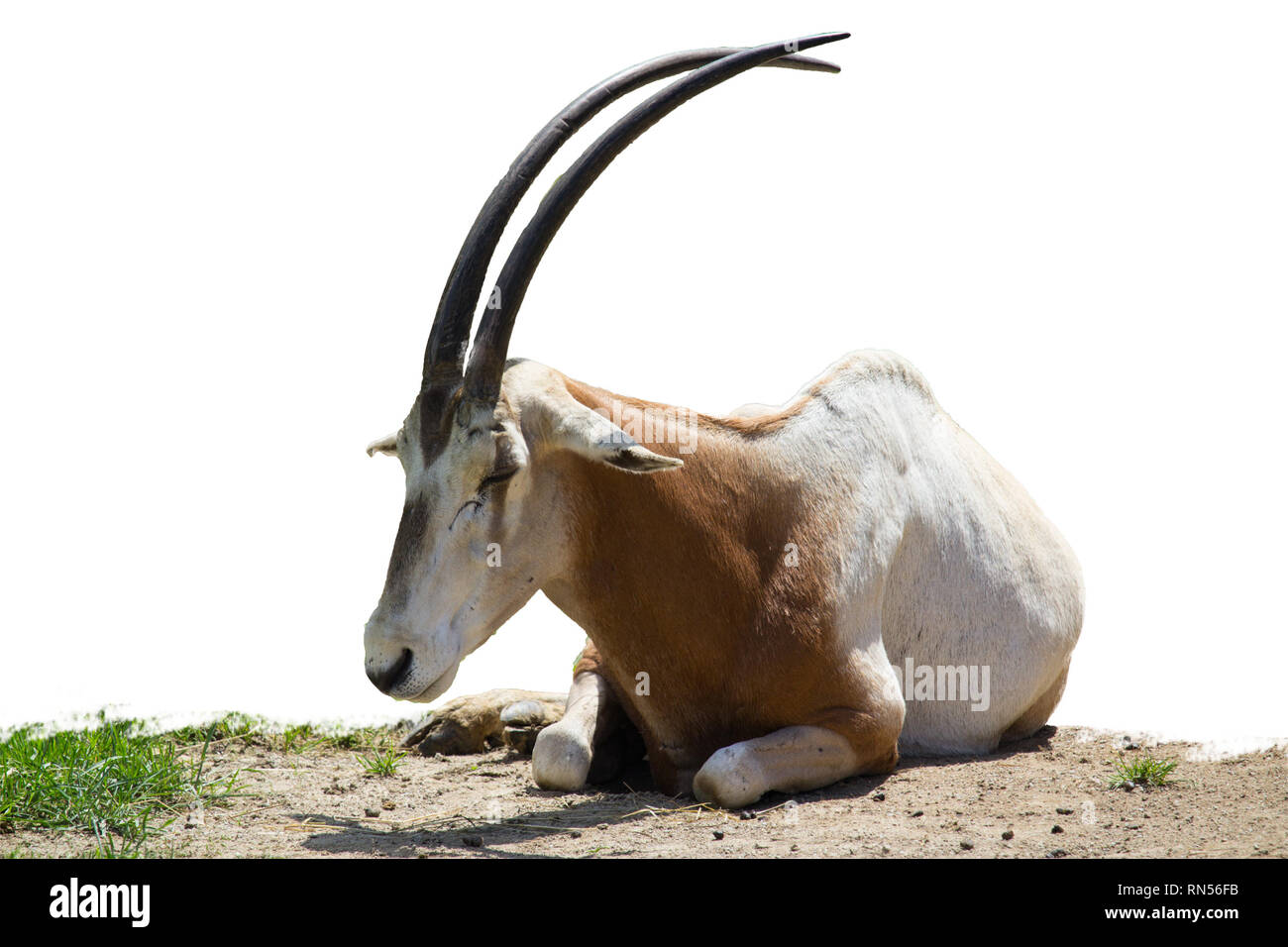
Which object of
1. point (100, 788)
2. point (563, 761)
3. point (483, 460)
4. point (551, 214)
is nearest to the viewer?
point (483, 460)

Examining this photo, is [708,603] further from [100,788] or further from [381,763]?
[100,788]

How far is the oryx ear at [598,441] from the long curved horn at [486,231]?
1.69 feet

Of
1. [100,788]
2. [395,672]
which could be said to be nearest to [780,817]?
[395,672]

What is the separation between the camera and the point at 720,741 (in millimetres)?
6863

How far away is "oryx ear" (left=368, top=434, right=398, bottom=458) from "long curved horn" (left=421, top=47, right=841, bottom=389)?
75 centimetres

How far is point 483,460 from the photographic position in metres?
6.13

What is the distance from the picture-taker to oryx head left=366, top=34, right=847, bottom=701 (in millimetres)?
6035

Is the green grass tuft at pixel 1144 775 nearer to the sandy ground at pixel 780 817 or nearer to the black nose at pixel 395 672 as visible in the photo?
the sandy ground at pixel 780 817

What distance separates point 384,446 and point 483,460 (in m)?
1.00

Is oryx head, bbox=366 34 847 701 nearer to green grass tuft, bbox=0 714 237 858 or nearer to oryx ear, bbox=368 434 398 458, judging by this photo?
oryx ear, bbox=368 434 398 458

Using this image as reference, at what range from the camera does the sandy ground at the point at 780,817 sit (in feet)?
18.5

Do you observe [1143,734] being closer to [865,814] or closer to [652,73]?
[865,814]

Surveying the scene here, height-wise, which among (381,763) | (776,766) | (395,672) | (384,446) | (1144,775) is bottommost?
(381,763)

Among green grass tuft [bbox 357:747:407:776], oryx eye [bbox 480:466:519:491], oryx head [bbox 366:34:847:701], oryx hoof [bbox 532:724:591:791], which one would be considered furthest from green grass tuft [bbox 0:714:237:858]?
oryx eye [bbox 480:466:519:491]
